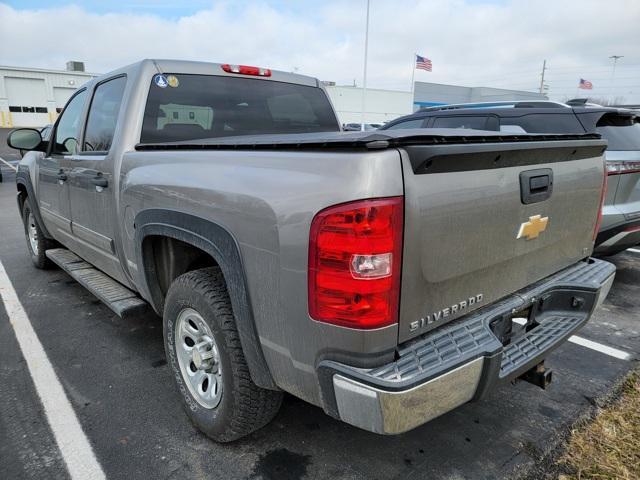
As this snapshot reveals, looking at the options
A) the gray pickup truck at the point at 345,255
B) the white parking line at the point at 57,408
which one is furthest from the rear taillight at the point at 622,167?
the white parking line at the point at 57,408

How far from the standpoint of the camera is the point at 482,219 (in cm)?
187

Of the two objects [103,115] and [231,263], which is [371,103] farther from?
[231,263]

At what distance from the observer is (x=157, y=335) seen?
3766 mm

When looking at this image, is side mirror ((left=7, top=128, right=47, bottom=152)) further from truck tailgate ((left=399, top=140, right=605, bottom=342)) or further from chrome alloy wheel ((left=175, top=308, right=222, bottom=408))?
truck tailgate ((left=399, top=140, right=605, bottom=342))

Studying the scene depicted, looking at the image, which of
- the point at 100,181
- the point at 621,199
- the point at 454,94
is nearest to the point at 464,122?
the point at 621,199

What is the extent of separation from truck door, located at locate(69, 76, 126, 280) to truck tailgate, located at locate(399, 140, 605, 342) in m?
2.18

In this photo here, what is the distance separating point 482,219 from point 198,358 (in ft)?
5.10

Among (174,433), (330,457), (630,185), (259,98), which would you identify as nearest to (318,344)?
(330,457)

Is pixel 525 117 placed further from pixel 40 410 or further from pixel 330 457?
pixel 40 410

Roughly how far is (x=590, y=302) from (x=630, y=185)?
252 cm

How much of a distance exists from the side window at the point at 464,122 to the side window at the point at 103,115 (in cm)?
387

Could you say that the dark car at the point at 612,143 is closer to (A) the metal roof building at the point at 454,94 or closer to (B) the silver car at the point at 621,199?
(B) the silver car at the point at 621,199

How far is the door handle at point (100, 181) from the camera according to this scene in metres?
3.06

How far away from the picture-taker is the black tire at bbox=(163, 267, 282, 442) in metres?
2.12
